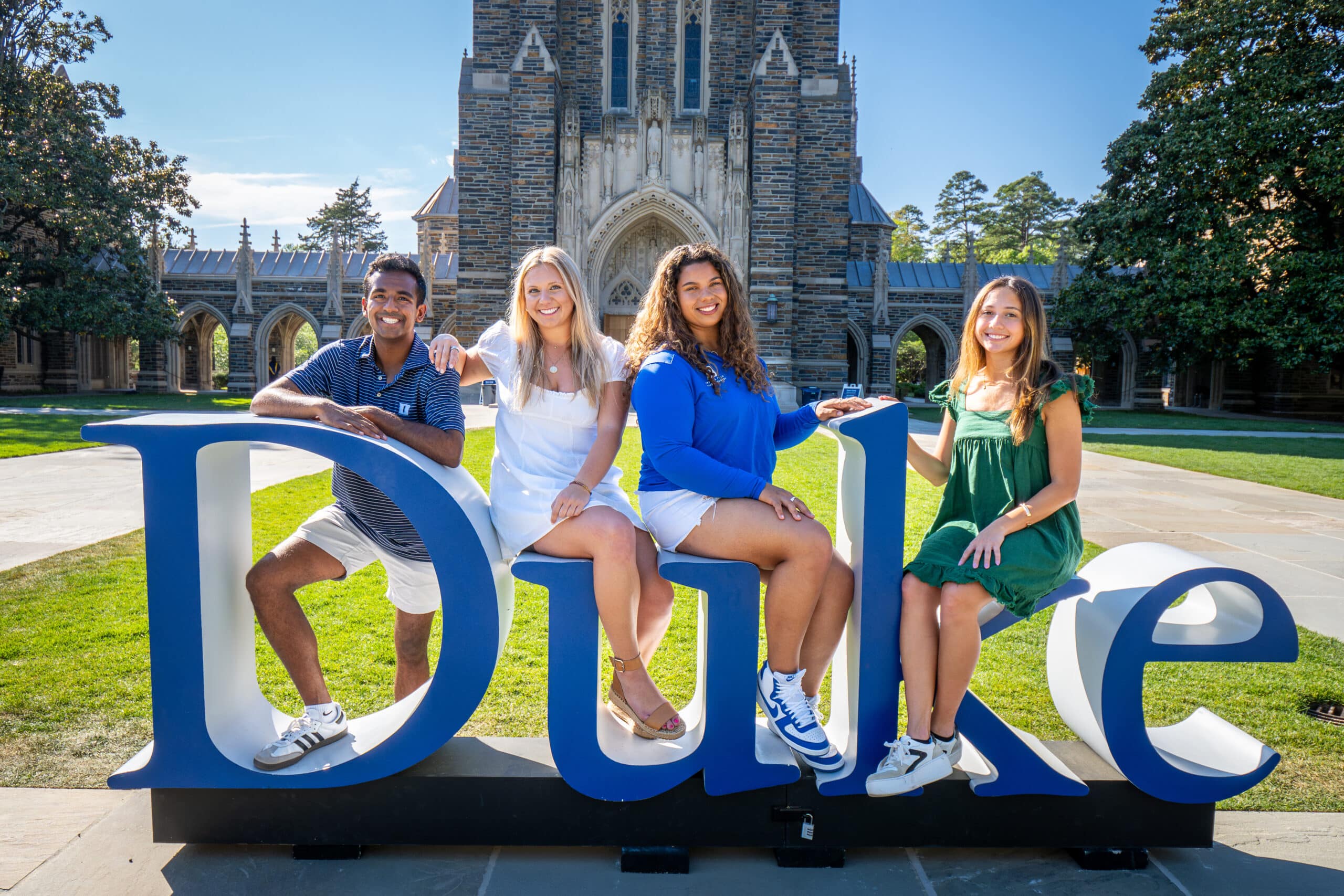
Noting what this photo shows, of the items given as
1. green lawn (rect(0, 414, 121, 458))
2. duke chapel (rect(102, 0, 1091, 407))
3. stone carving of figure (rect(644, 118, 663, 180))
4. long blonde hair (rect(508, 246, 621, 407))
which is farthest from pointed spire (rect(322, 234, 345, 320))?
long blonde hair (rect(508, 246, 621, 407))

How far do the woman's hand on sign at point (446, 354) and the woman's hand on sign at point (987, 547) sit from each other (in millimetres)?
1589

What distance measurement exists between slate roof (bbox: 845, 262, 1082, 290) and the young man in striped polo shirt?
25.0m

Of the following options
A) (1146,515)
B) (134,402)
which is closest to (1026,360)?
(1146,515)

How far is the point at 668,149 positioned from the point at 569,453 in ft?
58.9

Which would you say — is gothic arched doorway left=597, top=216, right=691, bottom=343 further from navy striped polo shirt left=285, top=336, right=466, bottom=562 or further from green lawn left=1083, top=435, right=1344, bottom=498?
navy striped polo shirt left=285, top=336, right=466, bottom=562

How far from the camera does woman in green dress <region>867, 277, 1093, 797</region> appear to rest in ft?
7.08

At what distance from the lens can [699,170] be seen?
19.1 meters

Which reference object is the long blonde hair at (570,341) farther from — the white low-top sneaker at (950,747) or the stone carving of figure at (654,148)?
the stone carving of figure at (654,148)

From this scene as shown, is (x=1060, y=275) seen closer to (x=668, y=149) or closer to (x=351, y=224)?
(x=668, y=149)

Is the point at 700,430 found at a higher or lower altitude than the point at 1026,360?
lower

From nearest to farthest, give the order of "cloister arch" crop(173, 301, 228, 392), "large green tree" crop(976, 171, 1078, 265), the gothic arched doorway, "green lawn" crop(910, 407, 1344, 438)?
"green lawn" crop(910, 407, 1344, 438), the gothic arched doorway, "cloister arch" crop(173, 301, 228, 392), "large green tree" crop(976, 171, 1078, 265)

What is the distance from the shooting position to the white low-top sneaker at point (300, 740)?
2.18 metres

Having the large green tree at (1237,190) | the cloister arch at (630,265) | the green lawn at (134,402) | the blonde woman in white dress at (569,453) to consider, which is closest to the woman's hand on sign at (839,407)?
the blonde woman in white dress at (569,453)

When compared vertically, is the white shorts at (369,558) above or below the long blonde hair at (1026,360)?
below
